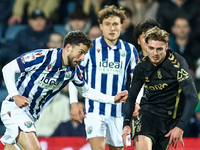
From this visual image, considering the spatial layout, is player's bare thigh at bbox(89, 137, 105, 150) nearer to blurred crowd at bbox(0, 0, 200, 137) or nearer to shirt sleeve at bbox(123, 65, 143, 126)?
shirt sleeve at bbox(123, 65, 143, 126)

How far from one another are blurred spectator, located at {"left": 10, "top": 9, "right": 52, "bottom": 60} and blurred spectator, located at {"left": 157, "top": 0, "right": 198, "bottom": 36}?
2300 mm

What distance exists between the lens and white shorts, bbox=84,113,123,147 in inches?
203

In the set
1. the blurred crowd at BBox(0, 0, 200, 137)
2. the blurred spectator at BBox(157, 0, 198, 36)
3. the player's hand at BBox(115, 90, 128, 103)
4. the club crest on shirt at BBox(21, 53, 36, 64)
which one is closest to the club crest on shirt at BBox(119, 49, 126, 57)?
the player's hand at BBox(115, 90, 128, 103)

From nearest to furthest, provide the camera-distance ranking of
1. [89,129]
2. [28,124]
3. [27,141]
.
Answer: [27,141], [28,124], [89,129]

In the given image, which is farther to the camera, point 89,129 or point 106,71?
point 106,71

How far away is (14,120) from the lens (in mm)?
4461

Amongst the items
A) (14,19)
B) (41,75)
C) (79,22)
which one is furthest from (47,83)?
(14,19)

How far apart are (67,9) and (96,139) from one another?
4485 mm

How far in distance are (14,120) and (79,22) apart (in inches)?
162

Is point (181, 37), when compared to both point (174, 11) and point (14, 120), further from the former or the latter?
point (14, 120)

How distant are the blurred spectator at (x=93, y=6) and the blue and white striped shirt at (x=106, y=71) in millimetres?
3104

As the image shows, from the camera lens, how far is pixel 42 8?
339 inches

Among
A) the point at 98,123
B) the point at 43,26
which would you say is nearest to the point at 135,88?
the point at 98,123

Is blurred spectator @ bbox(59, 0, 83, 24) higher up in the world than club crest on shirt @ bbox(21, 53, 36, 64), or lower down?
higher up
